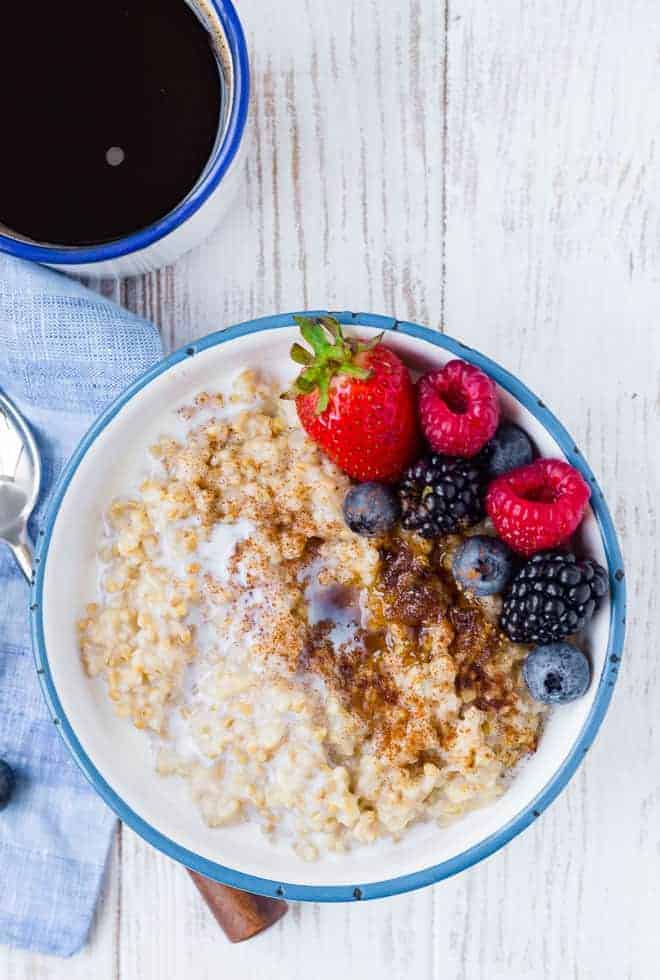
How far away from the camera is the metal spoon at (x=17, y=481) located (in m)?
1.16

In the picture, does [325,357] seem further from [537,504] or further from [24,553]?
[24,553]

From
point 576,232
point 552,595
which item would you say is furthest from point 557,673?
point 576,232

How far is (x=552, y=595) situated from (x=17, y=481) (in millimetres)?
599

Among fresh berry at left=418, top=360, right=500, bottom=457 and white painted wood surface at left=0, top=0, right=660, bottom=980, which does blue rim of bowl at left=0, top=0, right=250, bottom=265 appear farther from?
fresh berry at left=418, top=360, right=500, bottom=457

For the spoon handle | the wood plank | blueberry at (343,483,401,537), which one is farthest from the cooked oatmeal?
the wood plank

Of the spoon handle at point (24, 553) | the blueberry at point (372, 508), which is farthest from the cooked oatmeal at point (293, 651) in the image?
the spoon handle at point (24, 553)

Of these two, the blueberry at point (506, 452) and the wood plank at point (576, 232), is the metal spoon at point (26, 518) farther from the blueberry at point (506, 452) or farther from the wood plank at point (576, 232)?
the blueberry at point (506, 452)

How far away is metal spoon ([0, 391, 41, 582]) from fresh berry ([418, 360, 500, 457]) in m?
0.46

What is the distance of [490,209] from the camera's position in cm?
118

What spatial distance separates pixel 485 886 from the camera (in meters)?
1.22

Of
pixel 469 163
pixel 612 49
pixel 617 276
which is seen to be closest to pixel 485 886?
pixel 617 276

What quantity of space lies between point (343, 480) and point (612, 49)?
0.58 m

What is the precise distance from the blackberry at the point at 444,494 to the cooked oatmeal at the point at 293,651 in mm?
41

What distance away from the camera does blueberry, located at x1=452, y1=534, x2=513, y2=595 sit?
0.94 metres
